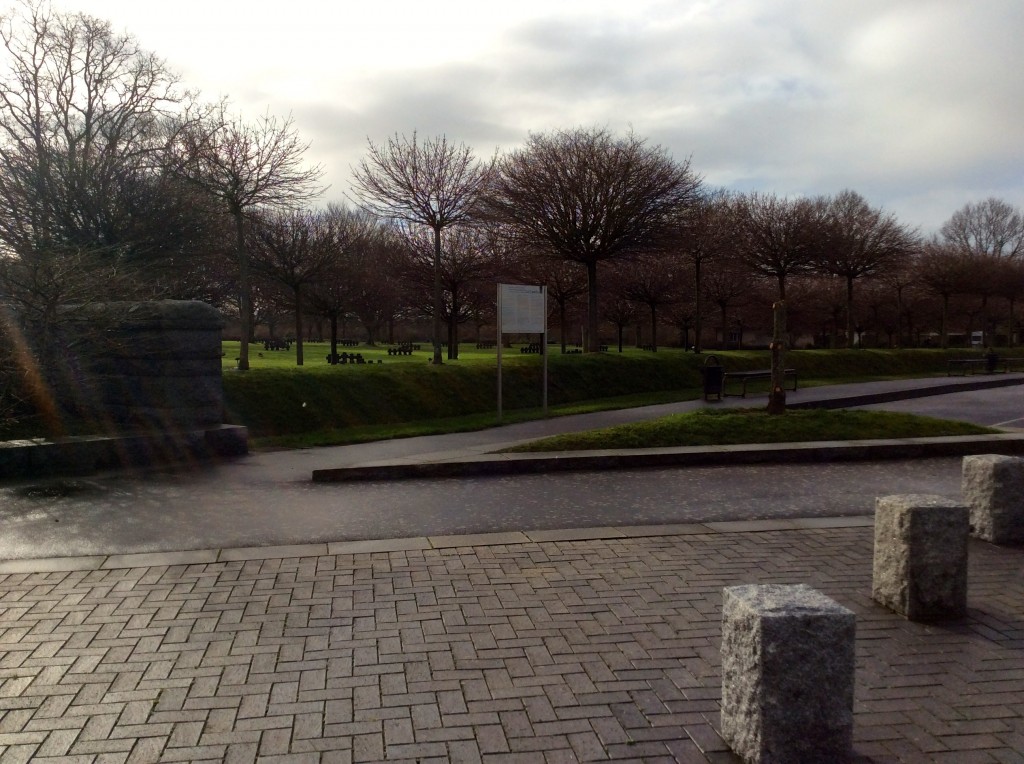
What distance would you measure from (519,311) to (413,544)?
10.3 meters

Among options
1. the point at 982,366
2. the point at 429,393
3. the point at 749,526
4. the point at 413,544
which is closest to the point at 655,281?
the point at 982,366

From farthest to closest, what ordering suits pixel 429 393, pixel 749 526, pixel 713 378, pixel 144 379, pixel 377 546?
pixel 713 378 < pixel 429 393 < pixel 144 379 < pixel 749 526 < pixel 377 546

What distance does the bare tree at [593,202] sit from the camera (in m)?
26.6

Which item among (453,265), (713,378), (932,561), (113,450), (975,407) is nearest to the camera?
(932,561)

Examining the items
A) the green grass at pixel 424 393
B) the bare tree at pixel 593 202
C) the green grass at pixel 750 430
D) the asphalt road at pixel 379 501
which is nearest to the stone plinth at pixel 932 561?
the asphalt road at pixel 379 501

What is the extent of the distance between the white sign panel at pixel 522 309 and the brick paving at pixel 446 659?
400 inches

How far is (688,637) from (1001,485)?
11.8ft

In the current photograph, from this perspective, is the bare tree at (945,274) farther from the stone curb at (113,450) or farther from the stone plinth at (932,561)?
the stone plinth at (932,561)

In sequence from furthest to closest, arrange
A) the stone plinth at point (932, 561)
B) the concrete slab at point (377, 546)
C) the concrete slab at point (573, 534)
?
the concrete slab at point (573, 534), the concrete slab at point (377, 546), the stone plinth at point (932, 561)

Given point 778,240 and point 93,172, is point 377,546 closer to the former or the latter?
point 93,172

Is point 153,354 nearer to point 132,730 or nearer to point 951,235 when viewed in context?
point 132,730

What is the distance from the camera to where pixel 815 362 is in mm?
33000

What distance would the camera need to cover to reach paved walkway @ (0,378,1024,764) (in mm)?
3391

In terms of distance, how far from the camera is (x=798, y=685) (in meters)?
3.14
